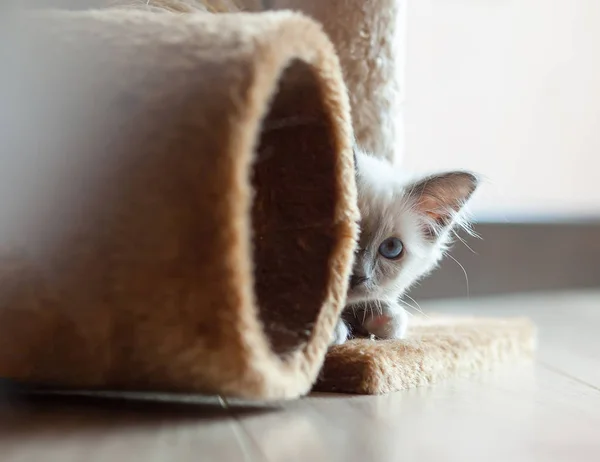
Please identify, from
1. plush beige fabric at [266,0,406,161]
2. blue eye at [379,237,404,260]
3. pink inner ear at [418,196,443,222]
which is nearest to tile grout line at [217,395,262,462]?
blue eye at [379,237,404,260]

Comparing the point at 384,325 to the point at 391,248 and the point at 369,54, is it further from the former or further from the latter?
the point at 369,54

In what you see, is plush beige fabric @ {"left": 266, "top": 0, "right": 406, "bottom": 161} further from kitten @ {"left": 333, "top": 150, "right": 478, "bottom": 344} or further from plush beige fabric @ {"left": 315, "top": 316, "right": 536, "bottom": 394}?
plush beige fabric @ {"left": 315, "top": 316, "right": 536, "bottom": 394}

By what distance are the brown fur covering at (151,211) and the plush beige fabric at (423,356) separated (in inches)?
5.1

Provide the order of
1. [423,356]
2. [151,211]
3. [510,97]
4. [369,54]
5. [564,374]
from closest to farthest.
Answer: [151,211] → [423,356] → [564,374] → [369,54] → [510,97]

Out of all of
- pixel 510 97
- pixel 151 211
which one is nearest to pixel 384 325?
pixel 151 211

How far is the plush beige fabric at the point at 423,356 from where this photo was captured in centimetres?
91

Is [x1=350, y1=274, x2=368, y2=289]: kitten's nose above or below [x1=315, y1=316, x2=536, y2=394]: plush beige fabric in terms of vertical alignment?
above

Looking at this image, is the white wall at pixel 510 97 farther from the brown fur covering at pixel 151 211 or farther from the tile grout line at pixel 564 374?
the brown fur covering at pixel 151 211

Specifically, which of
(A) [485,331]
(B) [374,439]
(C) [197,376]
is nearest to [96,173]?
(C) [197,376]

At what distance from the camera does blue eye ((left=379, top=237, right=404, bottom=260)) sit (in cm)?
112

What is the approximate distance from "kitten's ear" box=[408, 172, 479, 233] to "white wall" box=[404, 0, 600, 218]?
0.76 meters

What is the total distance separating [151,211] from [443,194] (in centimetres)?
62

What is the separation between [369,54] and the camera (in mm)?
1386

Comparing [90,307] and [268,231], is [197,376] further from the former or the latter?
[268,231]
